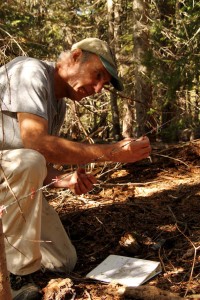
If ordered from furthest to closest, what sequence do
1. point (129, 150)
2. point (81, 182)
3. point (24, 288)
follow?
point (81, 182), point (129, 150), point (24, 288)

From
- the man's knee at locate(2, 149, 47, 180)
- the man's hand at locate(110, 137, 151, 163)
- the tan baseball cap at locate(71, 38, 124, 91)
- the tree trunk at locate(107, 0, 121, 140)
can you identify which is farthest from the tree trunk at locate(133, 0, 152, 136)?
the man's knee at locate(2, 149, 47, 180)

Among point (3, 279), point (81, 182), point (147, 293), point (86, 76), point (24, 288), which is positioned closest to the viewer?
point (3, 279)

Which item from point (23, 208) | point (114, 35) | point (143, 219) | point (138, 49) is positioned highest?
point (114, 35)

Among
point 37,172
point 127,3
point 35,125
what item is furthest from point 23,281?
point 127,3

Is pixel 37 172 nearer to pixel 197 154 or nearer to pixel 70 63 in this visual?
pixel 70 63

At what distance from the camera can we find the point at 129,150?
2.77 meters

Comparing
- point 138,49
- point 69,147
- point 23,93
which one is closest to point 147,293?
point 69,147

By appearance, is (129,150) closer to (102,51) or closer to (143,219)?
(102,51)

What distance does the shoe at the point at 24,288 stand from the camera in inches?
101

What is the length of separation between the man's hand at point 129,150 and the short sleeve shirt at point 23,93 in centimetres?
55

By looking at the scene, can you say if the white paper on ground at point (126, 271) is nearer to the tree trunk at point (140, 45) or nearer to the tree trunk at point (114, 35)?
the tree trunk at point (140, 45)

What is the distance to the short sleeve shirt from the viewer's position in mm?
2846

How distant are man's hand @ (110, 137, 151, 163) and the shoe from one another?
102 cm

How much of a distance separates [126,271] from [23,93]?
150 cm
